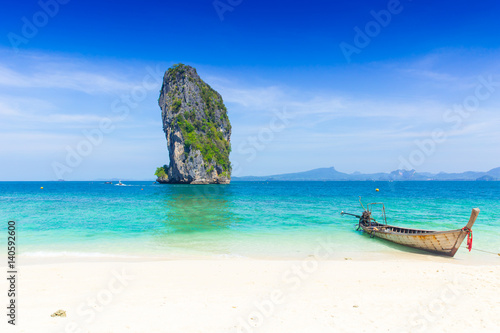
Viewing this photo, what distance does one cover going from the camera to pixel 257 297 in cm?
728

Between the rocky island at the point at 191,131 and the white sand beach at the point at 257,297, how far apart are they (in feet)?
275

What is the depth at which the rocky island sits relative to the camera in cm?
9281

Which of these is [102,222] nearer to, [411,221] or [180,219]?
[180,219]

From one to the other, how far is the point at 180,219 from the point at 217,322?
18427 mm

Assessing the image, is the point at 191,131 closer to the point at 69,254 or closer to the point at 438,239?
the point at 69,254

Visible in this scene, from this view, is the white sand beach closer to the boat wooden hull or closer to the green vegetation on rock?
the boat wooden hull

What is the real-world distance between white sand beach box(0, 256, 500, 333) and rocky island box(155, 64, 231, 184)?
275 ft

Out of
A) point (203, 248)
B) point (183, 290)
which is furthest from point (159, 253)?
point (183, 290)

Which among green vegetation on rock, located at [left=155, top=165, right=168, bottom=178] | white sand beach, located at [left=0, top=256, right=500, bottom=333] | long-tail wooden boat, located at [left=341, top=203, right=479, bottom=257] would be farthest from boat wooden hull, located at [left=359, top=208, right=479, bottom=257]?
green vegetation on rock, located at [left=155, top=165, right=168, bottom=178]

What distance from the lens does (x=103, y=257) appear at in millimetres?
12008

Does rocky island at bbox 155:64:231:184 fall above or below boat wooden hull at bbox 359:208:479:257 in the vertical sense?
above

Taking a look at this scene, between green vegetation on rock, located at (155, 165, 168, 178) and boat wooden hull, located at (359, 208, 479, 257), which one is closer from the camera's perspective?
boat wooden hull, located at (359, 208, 479, 257)

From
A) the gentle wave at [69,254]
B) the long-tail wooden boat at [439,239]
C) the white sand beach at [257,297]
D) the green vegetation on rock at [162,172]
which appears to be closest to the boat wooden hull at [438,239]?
the long-tail wooden boat at [439,239]

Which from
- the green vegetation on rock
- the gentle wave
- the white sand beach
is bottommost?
the gentle wave
